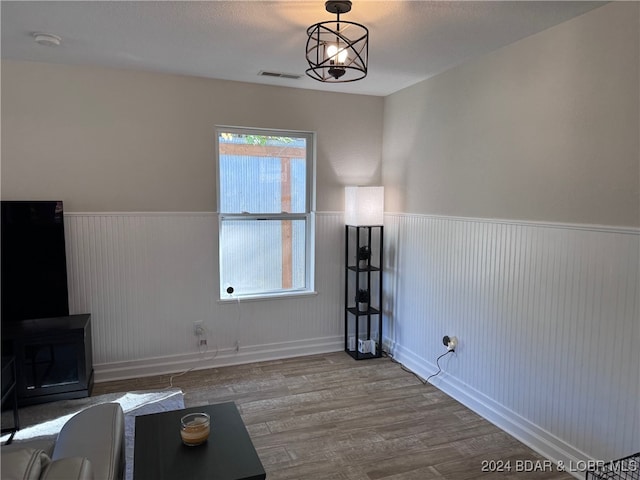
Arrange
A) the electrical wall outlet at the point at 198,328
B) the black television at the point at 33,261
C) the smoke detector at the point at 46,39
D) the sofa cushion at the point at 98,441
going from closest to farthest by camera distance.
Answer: the sofa cushion at the point at 98,441 → the smoke detector at the point at 46,39 → the black television at the point at 33,261 → the electrical wall outlet at the point at 198,328

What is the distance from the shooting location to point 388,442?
2.72 m

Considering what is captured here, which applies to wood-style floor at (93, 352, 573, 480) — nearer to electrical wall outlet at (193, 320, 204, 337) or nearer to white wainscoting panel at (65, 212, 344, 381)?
white wainscoting panel at (65, 212, 344, 381)

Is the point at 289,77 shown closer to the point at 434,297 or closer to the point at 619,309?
the point at 434,297

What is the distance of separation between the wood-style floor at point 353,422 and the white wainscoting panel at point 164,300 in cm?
18

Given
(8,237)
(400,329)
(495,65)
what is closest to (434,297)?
(400,329)

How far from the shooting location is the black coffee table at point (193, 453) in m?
1.68

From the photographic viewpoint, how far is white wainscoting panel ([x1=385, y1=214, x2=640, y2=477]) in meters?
2.20

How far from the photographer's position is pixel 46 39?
2709mm

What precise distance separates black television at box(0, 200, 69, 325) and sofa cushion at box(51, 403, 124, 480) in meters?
1.90

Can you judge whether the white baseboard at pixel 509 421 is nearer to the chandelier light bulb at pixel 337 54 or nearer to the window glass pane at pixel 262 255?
the window glass pane at pixel 262 255

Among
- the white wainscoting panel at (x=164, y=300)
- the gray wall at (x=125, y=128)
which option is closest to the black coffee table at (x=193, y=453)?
the white wainscoting panel at (x=164, y=300)

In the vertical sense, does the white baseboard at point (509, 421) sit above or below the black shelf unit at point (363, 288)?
below

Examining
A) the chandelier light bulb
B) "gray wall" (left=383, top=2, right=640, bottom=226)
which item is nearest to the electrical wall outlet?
"gray wall" (left=383, top=2, right=640, bottom=226)

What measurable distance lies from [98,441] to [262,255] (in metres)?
2.63
